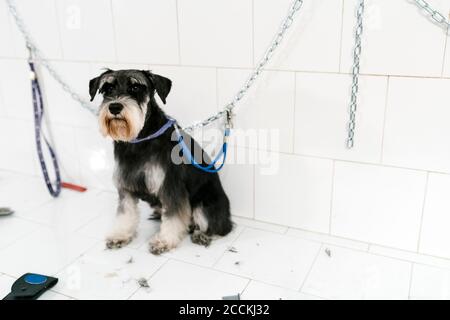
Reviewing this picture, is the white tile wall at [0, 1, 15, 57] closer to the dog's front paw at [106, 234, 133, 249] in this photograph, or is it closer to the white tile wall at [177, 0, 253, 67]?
the white tile wall at [177, 0, 253, 67]

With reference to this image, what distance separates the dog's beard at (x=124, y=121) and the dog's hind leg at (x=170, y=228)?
456mm

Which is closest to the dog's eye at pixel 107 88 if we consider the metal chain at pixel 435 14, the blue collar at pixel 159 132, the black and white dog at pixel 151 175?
the black and white dog at pixel 151 175

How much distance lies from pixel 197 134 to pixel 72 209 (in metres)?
0.94

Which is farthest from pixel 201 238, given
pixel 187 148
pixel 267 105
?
pixel 267 105

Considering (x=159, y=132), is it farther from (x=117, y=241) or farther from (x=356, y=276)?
(x=356, y=276)

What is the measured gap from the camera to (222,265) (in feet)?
7.02

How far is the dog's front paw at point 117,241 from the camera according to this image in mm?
2295

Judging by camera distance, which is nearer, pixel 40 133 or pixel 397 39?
pixel 397 39

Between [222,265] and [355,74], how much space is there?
1.09m

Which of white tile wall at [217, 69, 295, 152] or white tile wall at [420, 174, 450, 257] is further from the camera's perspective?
white tile wall at [217, 69, 295, 152]

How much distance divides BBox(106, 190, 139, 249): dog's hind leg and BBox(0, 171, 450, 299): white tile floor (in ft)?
0.16

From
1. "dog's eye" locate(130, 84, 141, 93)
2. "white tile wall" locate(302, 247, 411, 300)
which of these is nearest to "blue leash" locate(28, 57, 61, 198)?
"dog's eye" locate(130, 84, 141, 93)

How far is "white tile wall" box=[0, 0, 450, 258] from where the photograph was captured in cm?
194

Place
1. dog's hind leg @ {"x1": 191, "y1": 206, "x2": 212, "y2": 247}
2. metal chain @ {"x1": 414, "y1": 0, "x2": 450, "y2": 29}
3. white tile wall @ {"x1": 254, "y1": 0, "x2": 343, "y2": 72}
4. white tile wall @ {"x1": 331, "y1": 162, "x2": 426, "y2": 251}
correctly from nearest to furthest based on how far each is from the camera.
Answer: metal chain @ {"x1": 414, "y1": 0, "x2": 450, "y2": 29} → white tile wall @ {"x1": 254, "y1": 0, "x2": 343, "y2": 72} → white tile wall @ {"x1": 331, "y1": 162, "x2": 426, "y2": 251} → dog's hind leg @ {"x1": 191, "y1": 206, "x2": 212, "y2": 247}
